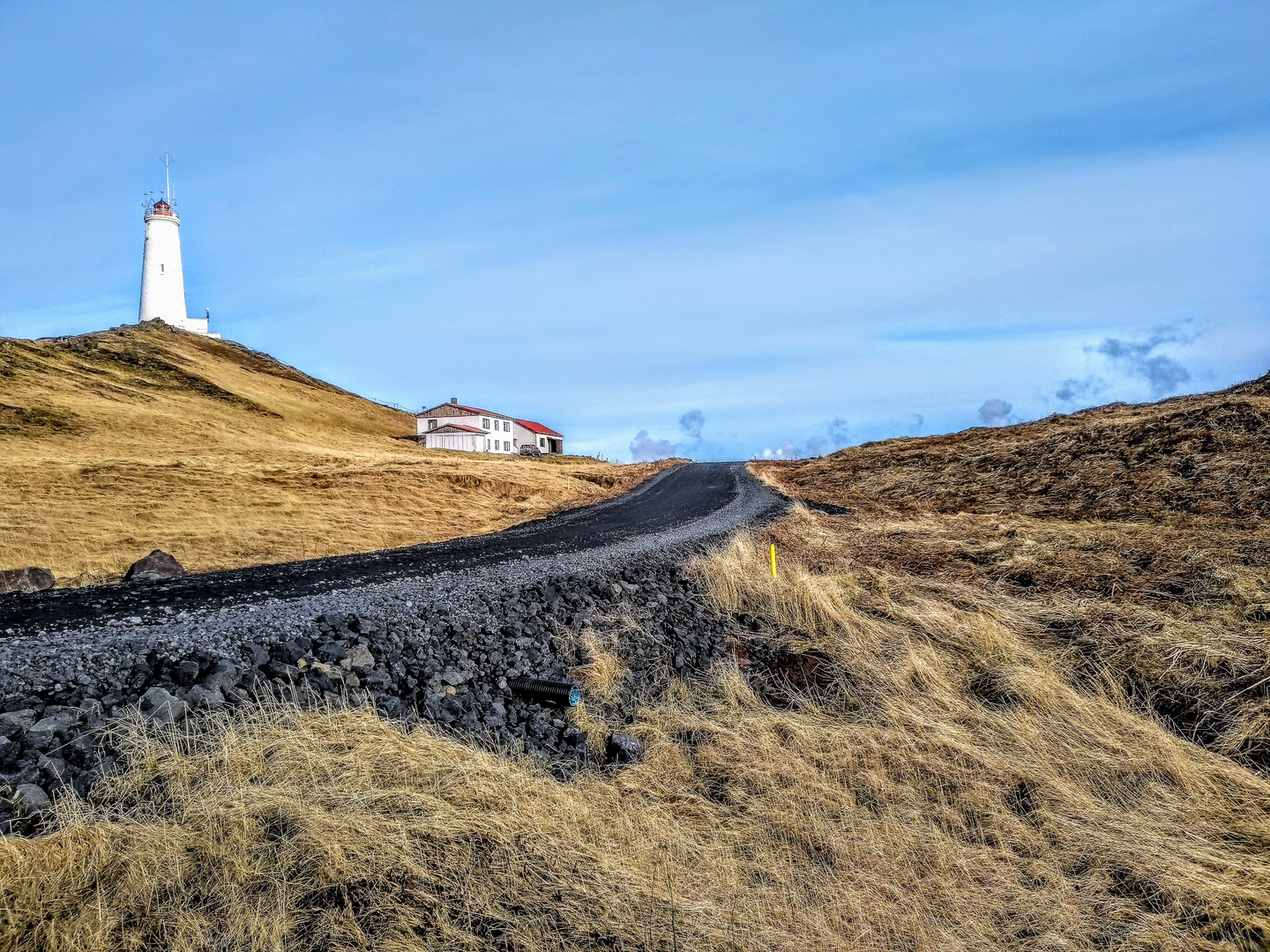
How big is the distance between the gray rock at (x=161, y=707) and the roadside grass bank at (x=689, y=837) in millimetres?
191

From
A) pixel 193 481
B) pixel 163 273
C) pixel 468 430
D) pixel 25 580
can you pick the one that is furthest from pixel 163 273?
pixel 25 580

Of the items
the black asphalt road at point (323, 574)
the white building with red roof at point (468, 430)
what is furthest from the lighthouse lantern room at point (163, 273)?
the black asphalt road at point (323, 574)

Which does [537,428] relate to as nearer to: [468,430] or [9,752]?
[468,430]

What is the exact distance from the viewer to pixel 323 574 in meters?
10.6

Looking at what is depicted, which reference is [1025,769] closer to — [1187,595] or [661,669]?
[661,669]

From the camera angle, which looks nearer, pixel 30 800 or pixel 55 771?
pixel 30 800

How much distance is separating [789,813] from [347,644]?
4.34m

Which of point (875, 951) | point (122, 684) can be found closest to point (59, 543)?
point (122, 684)

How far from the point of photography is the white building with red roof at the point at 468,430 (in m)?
73.3

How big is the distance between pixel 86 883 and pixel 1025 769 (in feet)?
20.3

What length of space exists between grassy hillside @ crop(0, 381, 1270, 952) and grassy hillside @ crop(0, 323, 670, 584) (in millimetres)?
13146

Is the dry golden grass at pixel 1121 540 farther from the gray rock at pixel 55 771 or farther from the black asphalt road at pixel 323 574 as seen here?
the gray rock at pixel 55 771

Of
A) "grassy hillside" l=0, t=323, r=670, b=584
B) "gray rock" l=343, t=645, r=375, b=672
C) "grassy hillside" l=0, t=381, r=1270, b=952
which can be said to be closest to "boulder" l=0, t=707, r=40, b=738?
"grassy hillside" l=0, t=381, r=1270, b=952

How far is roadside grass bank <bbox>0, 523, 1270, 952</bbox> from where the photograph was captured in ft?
12.2
